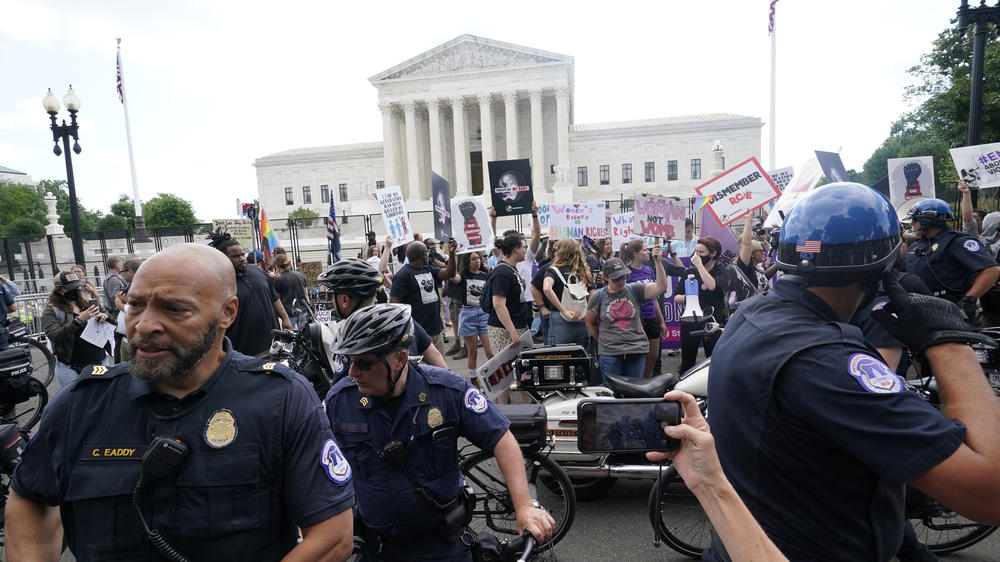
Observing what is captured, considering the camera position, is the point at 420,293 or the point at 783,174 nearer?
the point at 420,293

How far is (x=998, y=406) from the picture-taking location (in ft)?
3.99

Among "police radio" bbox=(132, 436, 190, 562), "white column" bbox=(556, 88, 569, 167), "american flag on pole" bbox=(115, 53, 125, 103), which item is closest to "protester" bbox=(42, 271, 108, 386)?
"police radio" bbox=(132, 436, 190, 562)

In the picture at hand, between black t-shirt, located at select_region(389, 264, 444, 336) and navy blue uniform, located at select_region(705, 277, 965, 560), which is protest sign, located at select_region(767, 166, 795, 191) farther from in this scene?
navy blue uniform, located at select_region(705, 277, 965, 560)

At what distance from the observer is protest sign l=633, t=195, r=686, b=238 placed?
8.86 metres

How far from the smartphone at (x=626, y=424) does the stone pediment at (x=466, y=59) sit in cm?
6049

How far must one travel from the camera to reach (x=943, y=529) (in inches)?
131

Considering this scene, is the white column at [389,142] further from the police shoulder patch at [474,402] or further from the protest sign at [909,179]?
the police shoulder patch at [474,402]

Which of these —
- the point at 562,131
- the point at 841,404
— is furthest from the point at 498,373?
the point at 562,131

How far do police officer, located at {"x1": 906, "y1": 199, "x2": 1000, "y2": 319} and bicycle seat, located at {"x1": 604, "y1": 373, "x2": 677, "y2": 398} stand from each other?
346 centimetres

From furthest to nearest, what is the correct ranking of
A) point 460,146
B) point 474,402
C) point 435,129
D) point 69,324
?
point 435,129 < point 460,146 < point 69,324 < point 474,402

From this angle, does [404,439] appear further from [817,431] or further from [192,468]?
[817,431]

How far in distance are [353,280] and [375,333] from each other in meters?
1.59

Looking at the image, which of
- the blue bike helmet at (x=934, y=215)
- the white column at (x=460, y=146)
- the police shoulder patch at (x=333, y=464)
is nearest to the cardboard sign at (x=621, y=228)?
the blue bike helmet at (x=934, y=215)

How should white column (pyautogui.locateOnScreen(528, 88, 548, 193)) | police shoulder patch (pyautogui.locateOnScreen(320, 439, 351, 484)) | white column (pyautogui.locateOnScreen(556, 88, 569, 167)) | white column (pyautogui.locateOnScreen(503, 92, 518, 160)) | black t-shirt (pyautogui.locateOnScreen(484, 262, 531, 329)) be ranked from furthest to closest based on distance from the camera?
white column (pyautogui.locateOnScreen(556, 88, 569, 167)) < white column (pyautogui.locateOnScreen(503, 92, 518, 160)) < white column (pyautogui.locateOnScreen(528, 88, 548, 193)) < black t-shirt (pyautogui.locateOnScreen(484, 262, 531, 329)) < police shoulder patch (pyautogui.locateOnScreen(320, 439, 351, 484))
